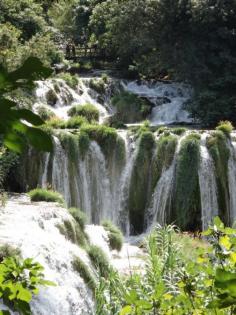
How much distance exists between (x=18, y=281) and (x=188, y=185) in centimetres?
1299

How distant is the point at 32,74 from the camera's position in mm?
1149

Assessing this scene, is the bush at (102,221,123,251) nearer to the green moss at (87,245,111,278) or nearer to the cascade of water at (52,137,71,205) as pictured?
the green moss at (87,245,111,278)

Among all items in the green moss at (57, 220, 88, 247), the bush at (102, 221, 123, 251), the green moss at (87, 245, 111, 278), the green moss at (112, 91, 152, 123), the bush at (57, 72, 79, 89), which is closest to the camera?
the green moss at (87, 245, 111, 278)

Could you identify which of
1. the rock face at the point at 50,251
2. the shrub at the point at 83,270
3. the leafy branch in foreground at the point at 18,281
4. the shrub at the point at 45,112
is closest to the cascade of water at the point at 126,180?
the shrub at the point at 45,112

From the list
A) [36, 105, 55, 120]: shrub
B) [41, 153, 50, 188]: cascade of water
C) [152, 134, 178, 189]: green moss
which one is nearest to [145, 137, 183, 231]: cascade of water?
[152, 134, 178, 189]: green moss

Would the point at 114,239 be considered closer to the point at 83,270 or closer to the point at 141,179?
the point at 83,270

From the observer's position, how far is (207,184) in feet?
48.2

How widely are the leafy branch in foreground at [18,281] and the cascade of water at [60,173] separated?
12755 millimetres

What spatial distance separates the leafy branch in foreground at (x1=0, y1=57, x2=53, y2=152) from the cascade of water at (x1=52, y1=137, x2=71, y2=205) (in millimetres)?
13415

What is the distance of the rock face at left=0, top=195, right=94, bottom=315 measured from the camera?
7.70 metres

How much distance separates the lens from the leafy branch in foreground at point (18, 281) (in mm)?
1531

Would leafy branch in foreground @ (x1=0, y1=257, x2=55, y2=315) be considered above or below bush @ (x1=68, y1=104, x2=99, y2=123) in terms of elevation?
below

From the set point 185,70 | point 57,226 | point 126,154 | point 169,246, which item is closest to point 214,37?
point 185,70

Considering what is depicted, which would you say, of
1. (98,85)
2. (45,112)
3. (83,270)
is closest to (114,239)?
(83,270)
